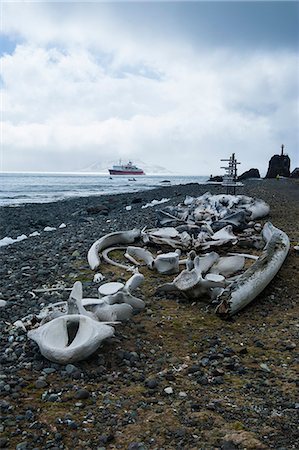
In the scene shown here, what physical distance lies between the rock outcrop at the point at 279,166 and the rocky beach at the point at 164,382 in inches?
2110

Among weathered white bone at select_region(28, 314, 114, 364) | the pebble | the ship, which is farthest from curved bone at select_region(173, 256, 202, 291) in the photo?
the ship

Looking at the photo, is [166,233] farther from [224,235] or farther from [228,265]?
[228,265]

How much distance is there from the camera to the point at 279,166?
5672 centimetres

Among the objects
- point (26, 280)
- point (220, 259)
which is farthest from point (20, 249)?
point (220, 259)

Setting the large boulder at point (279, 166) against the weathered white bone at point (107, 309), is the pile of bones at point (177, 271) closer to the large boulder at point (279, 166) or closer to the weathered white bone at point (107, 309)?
the weathered white bone at point (107, 309)

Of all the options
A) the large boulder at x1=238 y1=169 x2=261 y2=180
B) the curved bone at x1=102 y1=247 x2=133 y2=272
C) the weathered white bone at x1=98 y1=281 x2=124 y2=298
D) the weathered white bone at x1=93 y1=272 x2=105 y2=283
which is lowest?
the weathered white bone at x1=93 y1=272 x2=105 y2=283

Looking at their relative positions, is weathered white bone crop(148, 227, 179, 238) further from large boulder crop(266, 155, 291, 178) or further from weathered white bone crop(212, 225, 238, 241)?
large boulder crop(266, 155, 291, 178)

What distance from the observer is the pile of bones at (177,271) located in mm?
3564

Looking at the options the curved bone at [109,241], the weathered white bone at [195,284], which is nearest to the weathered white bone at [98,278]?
the curved bone at [109,241]

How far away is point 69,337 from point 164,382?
2.98 feet

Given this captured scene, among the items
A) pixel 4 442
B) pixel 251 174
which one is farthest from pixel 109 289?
pixel 251 174

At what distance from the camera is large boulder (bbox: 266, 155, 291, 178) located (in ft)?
185

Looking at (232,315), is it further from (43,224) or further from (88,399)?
(43,224)

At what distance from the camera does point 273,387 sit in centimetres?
323
